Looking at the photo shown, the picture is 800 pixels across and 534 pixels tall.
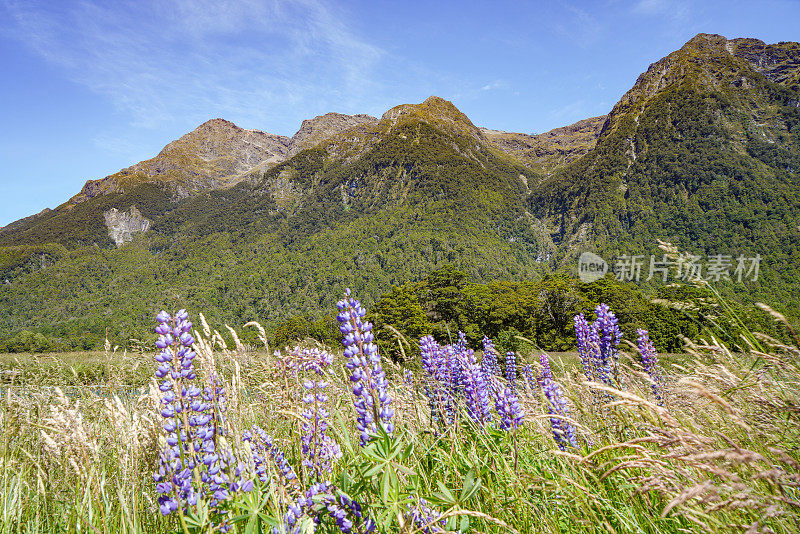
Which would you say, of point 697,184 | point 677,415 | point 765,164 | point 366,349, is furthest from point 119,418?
point 765,164

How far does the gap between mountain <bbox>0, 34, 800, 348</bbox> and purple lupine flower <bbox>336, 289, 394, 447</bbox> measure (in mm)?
111186

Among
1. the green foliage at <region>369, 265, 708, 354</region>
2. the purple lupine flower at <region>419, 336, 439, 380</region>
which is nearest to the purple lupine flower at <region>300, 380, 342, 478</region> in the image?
the purple lupine flower at <region>419, 336, 439, 380</region>

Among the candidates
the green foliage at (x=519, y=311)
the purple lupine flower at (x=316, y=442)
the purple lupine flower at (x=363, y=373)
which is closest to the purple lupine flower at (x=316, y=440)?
the purple lupine flower at (x=316, y=442)

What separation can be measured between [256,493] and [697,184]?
17599cm

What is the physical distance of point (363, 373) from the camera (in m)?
1.71

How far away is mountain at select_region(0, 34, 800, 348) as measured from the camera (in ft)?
400

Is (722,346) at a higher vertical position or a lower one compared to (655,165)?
lower

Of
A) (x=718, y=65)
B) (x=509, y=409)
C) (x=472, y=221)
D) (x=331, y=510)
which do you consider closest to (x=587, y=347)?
(x=509, y=409)

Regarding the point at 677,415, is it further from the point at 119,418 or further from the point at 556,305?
the point at 556,305

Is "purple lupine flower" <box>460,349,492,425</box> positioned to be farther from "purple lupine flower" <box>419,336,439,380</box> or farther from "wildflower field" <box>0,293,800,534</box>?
"purple lupine flower" <box>419,336,439,380</box>

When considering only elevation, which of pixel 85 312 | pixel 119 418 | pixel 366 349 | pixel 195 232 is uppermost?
pixel 195 232

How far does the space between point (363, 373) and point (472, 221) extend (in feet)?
513

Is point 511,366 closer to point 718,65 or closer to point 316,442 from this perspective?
point 316,442

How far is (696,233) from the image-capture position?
405 feet
